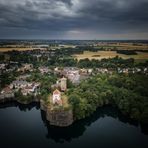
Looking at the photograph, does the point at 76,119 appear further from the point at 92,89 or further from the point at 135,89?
the point at 135,89

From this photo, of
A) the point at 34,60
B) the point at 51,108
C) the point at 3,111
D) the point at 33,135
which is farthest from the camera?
the point at 34,60

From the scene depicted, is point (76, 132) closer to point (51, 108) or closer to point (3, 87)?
point (51, 108)

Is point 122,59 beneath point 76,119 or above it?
above

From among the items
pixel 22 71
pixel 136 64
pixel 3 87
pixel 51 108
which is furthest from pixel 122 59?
pixel 51 108

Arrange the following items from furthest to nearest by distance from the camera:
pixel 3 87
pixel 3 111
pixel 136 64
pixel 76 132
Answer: pixel 136 64
pixel 3 87
pixel 3 111
pixel 76 132

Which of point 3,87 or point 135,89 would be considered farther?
point 3,87

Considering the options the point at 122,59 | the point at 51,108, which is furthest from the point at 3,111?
the point at 122,59
